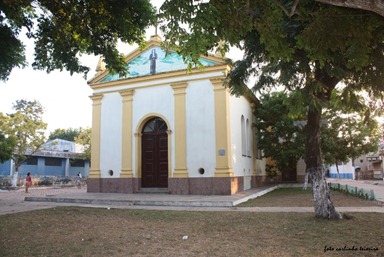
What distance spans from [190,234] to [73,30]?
19.4ft

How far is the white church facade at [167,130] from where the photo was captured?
15281 mm

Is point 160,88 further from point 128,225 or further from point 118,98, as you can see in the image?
point 128,225

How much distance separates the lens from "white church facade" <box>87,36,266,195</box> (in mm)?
15281

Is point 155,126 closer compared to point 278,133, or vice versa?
point 155,126

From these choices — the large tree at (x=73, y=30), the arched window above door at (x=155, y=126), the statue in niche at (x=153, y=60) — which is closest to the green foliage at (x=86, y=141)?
the arched window above door at (x=155, y=126)

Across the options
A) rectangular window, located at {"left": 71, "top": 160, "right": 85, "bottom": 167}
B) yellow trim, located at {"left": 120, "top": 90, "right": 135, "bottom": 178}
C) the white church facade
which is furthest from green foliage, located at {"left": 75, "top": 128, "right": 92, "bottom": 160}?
yellow trim, located at {"left": 120, "top": 90, "right": 135, "bottom": 178}

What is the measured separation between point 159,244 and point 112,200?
743cm

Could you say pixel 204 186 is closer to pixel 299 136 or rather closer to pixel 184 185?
pixel 184 185

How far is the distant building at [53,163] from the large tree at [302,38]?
29.4 meters

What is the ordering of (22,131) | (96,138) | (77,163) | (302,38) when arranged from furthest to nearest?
(77,163) < (22,131) < (96,138) < (302,38)

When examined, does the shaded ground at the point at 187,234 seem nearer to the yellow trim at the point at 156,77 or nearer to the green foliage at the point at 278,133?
the yellow trim at the point at 156,77

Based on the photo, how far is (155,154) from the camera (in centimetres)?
1697

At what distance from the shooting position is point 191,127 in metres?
15.9

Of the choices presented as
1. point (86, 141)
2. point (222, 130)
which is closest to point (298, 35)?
point (222, 130)
